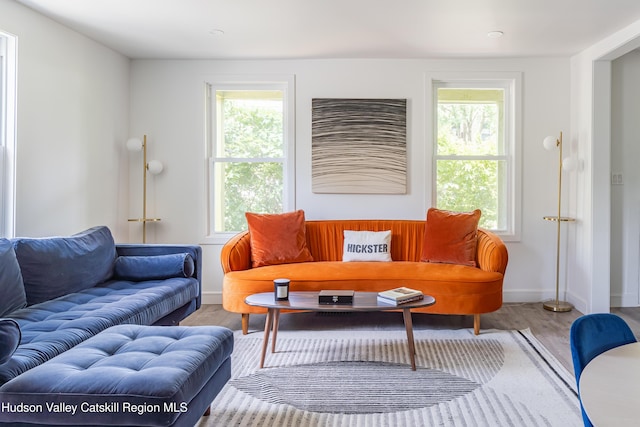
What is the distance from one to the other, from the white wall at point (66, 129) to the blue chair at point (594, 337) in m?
3.32

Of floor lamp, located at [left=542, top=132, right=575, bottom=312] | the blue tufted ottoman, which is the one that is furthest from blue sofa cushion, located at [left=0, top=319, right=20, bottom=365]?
floor lamp, located at [left=542, top=132, right=575, bottom=312]

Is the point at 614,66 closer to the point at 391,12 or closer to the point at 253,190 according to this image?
the point at 391,12

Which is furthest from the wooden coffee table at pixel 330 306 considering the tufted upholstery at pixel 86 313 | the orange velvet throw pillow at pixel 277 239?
the orange velvet throw pillow at pixel 277 239

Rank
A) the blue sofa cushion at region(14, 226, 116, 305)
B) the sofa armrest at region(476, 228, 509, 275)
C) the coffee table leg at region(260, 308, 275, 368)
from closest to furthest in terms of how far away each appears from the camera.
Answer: the blue sofa cushion at region(14, 226, 116, 305)
the coffee table leg at region(260, 308, 275, 368)
the sofa armrest at region(476, 228, 509, 275)

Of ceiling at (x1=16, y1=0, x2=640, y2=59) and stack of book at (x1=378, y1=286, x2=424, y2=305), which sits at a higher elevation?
ceiling at (x1=16, y1=0, x2=640, y2=59)

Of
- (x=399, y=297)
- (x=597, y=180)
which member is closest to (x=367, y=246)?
(x=399, y=297)

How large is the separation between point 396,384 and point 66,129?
309 cm

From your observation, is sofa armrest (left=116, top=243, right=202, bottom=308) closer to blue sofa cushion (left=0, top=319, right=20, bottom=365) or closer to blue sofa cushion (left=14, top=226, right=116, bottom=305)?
blue sofa cushion (left=14, top=226, right=116, bottom=305)

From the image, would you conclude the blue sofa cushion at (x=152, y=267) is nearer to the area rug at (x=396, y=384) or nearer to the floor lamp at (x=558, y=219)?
the area rug at (x=396, y=384)

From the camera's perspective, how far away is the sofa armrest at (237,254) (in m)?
3.56

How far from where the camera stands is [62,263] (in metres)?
2.75

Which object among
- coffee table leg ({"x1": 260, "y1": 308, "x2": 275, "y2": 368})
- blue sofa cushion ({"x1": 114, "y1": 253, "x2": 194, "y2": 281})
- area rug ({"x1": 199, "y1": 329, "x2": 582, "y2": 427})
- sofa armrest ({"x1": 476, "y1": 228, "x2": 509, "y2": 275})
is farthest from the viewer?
sofa armrest ({"x1": 476, "y1": 228, "x2": 509, "y2": 275})

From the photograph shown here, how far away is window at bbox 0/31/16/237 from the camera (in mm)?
2994

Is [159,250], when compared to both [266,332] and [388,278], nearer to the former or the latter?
[266,332]
